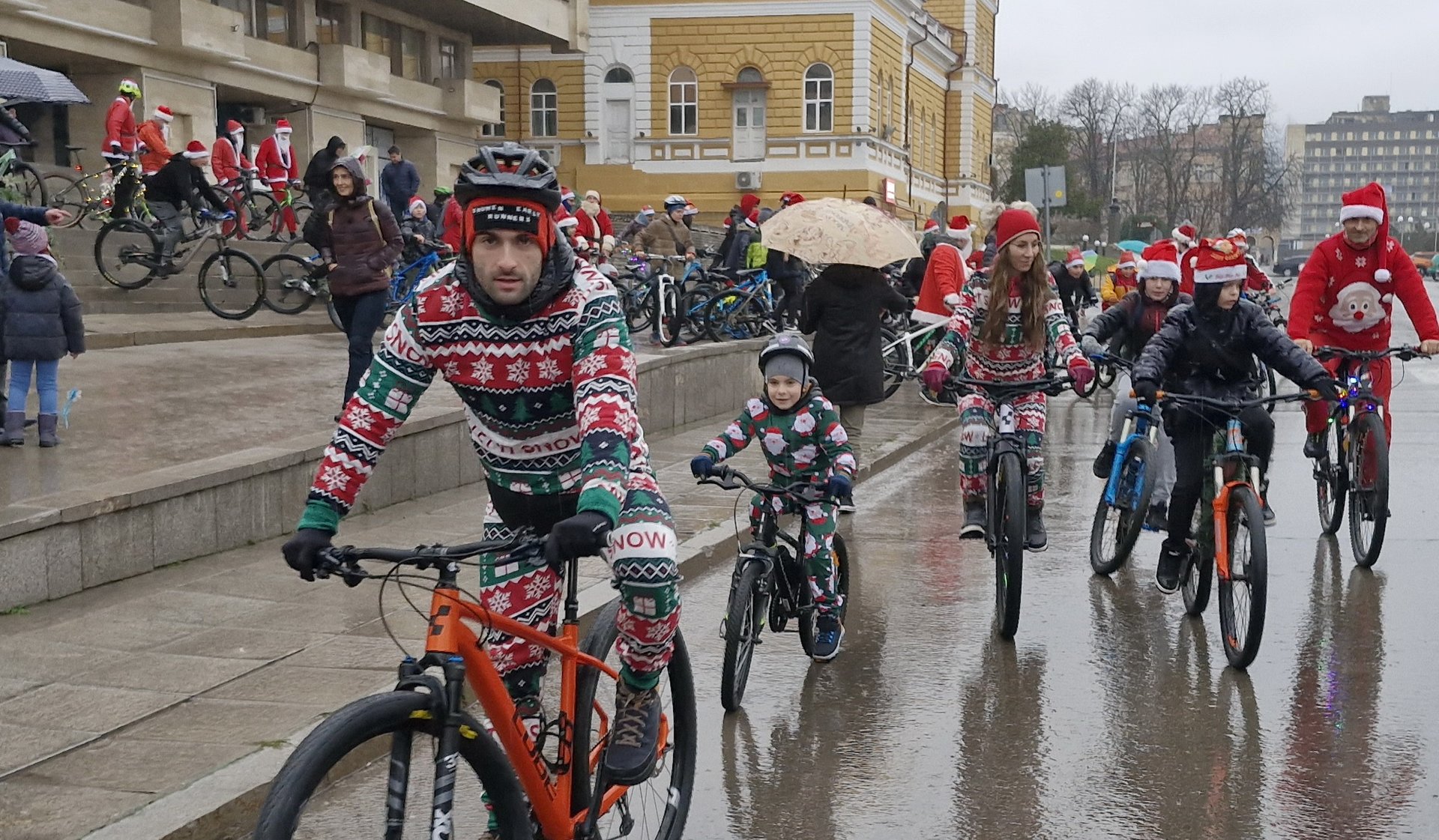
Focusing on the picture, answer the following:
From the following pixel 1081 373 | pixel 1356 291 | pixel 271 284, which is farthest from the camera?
pixel 271 284

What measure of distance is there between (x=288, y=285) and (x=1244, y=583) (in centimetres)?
1344

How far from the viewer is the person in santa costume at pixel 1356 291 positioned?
9352mm

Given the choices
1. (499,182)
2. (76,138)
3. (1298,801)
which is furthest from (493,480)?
(76,138)

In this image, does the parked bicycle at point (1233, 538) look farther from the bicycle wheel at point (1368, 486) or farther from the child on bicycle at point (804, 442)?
the child on bicycle at point (804, 442)

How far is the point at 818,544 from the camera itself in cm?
654

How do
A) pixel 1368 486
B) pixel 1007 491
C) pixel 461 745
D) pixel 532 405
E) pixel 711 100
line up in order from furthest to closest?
1. pixel 711 100
2. pixel 1368 486
3. pixel 1007 491
4. pixel 532 405
5. pixel 461 745

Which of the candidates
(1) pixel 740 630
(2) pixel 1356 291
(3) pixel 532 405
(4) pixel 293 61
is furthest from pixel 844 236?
(4) pixel 293 61

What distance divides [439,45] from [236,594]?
130ft

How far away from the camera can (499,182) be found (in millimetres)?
3729

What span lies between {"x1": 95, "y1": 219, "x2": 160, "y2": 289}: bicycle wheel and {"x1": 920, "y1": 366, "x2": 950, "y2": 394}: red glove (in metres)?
12.6

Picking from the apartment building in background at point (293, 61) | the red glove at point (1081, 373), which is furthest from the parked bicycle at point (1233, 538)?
the apartment building in background at point (293, 61)

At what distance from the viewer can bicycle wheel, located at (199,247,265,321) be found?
57.3 ft

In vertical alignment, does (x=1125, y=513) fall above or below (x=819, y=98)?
below

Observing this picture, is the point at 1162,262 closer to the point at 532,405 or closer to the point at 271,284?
the point at 532,405
